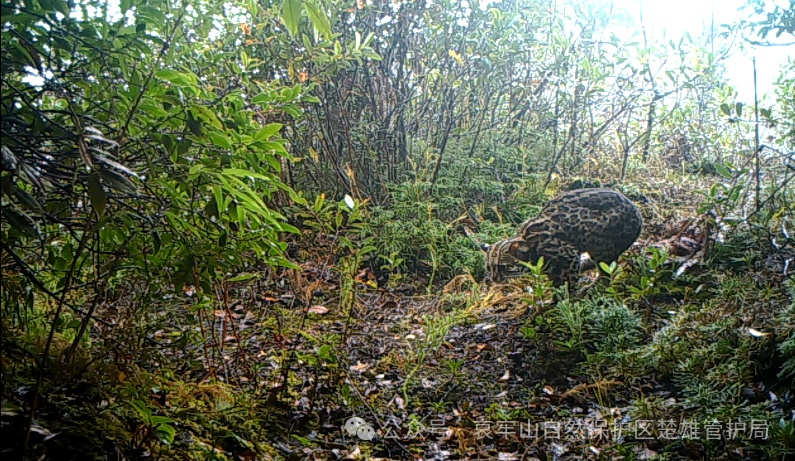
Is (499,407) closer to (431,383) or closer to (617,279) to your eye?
(431,383)

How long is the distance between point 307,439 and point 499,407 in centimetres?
109

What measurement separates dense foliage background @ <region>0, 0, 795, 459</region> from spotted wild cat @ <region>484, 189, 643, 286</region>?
0.20 m

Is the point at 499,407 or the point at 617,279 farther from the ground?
the point at 617,279

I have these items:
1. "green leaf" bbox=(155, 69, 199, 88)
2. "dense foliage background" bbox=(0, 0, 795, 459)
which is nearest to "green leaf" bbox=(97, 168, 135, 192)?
"dense foliage background" bbox=(0, 0, 795, 459)

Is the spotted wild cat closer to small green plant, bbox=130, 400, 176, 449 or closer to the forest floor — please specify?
the forest floor

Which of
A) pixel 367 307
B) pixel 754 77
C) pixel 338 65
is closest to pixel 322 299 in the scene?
pixel 367 307

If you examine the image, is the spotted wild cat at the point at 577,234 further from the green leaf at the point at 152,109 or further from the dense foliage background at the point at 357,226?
the green leaf at the point at 152,109

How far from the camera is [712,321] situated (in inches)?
129

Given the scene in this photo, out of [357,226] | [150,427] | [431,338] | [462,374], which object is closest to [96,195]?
[150,427]

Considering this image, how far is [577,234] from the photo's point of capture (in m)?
4.16

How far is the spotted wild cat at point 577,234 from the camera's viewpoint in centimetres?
410

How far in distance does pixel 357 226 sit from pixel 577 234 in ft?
5.95

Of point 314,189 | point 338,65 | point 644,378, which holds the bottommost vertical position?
point 644,378

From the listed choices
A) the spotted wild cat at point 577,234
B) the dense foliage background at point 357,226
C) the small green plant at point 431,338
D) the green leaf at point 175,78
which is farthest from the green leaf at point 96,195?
the spotted wild cat at point 577,234
